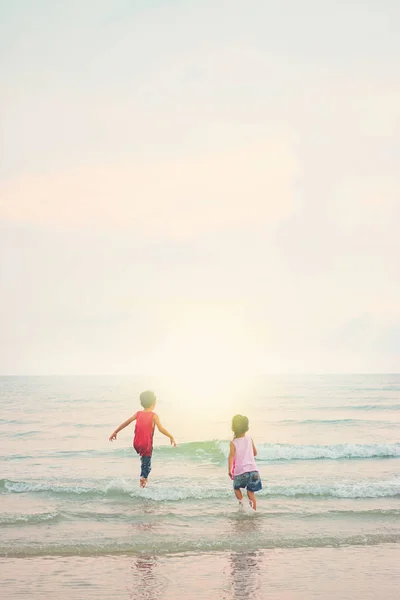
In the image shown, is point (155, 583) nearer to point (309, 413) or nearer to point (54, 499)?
point (54, 499)

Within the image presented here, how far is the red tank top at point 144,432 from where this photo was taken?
12781 mm

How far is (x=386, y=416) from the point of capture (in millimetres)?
41375

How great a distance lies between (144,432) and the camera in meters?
12.8

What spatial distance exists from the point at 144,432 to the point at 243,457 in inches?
92.3

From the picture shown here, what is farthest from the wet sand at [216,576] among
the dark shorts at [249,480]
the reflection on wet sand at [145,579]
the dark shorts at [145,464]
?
the dark shorts at [145,464]

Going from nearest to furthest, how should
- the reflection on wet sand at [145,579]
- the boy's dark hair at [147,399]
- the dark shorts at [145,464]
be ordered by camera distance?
the reflection on wet sand at [145,579]
the boy's dark hair at [147,399]
the dark shorts at [145,464]

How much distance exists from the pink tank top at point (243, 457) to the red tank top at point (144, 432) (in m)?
2.11

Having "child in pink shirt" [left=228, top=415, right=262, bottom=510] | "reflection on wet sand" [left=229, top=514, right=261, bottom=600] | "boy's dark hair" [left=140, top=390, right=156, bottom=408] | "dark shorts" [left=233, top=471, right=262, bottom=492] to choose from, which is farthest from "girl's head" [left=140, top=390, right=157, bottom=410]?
"reflection on wet sand" [left=229, top=514, right=261, bottom=600]

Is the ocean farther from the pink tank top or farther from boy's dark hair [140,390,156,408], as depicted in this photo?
boy's dark hair [140,390,156,408]

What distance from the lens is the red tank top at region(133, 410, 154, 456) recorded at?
12781 mm

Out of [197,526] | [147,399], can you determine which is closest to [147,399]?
[147,399]

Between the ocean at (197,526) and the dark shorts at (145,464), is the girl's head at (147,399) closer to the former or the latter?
the dark shorts at (145,464)

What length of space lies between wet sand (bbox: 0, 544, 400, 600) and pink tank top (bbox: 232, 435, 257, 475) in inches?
91.9

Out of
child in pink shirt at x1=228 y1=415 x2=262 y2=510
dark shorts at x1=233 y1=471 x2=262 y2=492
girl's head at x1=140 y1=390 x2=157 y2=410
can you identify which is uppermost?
girl's head at x1=140 y1=390 x2=157 y2=410
